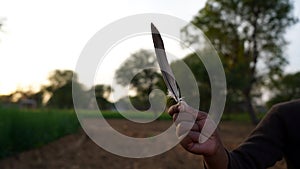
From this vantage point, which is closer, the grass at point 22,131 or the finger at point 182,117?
the finger at point 182,117

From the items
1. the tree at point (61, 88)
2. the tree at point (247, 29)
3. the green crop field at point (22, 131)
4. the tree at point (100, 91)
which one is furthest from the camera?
the tree at point (61, 88)

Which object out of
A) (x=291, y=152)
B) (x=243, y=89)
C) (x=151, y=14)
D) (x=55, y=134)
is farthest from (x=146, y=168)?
(x=243, y=89)

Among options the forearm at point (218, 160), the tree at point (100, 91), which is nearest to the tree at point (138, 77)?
the tree at point (100, 91)

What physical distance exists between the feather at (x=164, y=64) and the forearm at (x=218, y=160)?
391 mm

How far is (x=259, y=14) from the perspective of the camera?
29.9 meters

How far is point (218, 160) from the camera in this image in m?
1.48

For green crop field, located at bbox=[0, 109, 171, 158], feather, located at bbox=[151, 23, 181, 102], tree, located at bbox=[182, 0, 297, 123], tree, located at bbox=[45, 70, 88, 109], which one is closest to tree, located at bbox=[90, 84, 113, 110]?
A: feather, located at bbox=[151, 23, 181, 102]

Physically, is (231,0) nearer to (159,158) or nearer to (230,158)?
(159,158)

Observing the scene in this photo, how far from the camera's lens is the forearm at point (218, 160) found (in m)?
1.46

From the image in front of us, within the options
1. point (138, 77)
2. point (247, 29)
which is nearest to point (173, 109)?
point (138, 77)

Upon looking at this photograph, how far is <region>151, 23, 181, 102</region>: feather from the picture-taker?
1.11m

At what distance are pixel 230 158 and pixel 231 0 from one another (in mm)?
29389

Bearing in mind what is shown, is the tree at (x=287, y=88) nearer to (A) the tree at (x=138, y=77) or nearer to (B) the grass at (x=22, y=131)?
(B) the grass at (x=22, y=131)

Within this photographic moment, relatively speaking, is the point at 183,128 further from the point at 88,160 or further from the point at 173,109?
the point at 88,160
